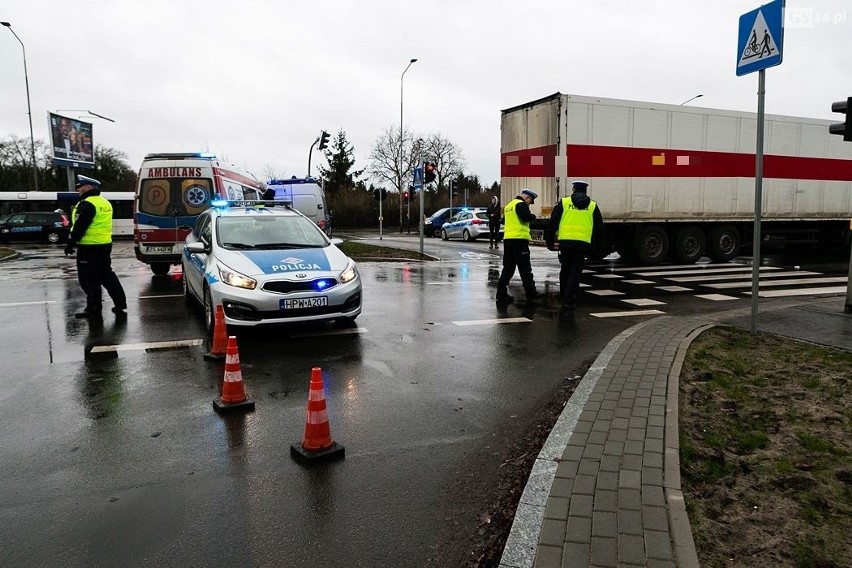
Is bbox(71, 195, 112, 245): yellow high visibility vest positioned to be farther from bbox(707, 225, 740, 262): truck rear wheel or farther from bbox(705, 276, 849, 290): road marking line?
bbox(707, 225, 740, 262): truck rear wheel

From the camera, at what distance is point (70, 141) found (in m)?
35.8

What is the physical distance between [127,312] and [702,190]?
1390 cm

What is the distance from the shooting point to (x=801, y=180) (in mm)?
17812

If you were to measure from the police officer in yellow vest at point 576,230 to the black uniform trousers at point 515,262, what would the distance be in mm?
944

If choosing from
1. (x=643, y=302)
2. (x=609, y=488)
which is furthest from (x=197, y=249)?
(x=643, y=302)

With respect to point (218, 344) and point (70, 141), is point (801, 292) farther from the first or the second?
point (70, 141)

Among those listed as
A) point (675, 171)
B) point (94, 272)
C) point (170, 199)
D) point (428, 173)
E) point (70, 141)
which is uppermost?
point (70, 141)

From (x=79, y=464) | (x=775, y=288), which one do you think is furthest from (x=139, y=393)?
(x=775, y=288)

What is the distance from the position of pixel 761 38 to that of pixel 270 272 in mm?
5852

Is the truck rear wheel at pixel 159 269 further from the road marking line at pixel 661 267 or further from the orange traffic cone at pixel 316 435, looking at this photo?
the orange traffic cone at pixel 316 435

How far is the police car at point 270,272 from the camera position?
7316 millimetres

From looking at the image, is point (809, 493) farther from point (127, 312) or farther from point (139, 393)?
point (127, 312)

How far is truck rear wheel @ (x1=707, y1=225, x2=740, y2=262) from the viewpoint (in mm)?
17328

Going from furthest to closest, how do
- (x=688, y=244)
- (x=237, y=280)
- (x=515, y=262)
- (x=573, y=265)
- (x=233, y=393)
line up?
(x=688, y=244) → (x=515, y=262) → (x=573, y=265) → (x=237, y=280) → (x=233, y=393)
